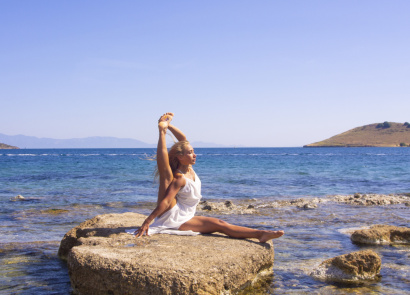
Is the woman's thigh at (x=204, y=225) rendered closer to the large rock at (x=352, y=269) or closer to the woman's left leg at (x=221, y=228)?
the woman's left leg at (x=221, y=228)

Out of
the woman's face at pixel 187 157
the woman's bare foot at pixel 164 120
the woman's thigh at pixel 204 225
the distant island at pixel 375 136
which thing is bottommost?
the woman's thigh at pixel 204 225

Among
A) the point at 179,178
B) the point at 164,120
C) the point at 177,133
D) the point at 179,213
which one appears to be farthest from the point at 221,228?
the point at 164,120

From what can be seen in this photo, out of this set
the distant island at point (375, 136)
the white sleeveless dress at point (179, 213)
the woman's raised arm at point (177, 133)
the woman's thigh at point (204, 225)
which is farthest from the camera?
the distant island at point (375, 136)

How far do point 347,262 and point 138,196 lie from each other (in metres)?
12.2

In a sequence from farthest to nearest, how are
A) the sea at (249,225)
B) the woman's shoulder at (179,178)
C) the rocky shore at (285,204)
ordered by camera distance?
the rocky shore at (285,204) < the woman's shoulder at (179,178) < the sea at (249,225)

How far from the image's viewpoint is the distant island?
5556 inches

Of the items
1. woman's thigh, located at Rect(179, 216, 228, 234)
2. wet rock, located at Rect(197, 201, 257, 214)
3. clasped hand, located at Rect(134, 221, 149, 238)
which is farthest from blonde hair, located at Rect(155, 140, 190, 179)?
wet rock, located at Rect(197, 201, 257, 214)

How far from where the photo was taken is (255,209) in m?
13.3

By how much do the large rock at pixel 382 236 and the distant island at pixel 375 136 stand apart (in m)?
137

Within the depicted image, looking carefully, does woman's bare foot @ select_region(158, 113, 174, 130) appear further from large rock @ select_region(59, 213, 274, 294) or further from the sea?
large rock @ select_region(59, 213, 274, 294)

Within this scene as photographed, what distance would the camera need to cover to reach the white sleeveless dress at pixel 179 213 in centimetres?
615

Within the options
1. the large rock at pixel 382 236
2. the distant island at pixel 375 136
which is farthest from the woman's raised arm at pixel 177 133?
the distant island at pixel 375 136

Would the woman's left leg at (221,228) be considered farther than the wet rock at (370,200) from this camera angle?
No

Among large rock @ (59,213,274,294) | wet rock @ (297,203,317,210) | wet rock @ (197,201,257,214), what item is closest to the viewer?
large rock @ (59,213,274,294)
